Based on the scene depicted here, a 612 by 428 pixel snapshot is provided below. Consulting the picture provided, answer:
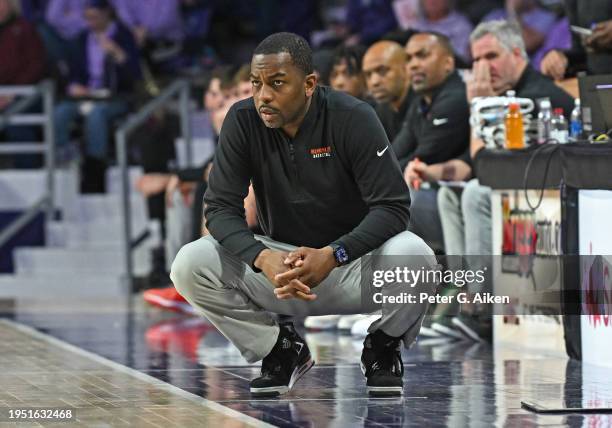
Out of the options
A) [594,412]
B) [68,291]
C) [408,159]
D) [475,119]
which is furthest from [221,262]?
[68,291]

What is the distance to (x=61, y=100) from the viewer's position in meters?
13.5

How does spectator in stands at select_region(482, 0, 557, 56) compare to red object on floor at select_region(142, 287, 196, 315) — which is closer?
red object on floor at select_region(142, 287, 196, 315)

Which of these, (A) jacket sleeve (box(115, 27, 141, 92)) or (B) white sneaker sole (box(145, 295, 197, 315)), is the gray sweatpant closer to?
(B) white sneaker sole (box(145, 295, 197, 315))

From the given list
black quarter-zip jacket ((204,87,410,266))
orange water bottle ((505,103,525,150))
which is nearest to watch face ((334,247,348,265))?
black quarter-zip jacket ((204,87,410,266))

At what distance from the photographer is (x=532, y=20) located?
1105cm

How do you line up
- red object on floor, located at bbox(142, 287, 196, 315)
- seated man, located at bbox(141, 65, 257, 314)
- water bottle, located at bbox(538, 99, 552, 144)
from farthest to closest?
seated man, located at bbox(141, 65, 257, 314) → red object on floor, located at bbox(142, 287, 196, 315) → water bottle, located at bbox(538, 99, 552, 144)

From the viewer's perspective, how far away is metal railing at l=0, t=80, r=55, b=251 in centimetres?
1294

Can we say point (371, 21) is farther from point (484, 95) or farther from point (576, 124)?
point (576, 124)

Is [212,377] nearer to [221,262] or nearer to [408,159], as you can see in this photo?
[221,262]

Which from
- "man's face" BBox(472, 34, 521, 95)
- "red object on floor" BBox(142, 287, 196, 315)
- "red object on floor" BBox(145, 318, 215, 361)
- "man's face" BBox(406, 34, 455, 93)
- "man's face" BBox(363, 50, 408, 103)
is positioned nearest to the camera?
"red object on floor" BBox(145, 318, 215, 361)

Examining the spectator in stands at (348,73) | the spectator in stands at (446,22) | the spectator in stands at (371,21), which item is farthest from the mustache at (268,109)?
the spectator in stands at (371,21)

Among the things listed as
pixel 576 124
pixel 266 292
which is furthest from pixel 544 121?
pixel 266 292

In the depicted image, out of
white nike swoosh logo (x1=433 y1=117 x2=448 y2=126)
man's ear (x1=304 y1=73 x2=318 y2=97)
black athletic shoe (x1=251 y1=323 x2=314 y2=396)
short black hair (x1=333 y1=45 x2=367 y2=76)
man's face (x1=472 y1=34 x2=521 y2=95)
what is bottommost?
black athletic shoe (x1=251 y1=323 x2=314 y2=396)

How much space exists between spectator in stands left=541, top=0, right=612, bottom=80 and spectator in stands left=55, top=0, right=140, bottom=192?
18.4 feet
